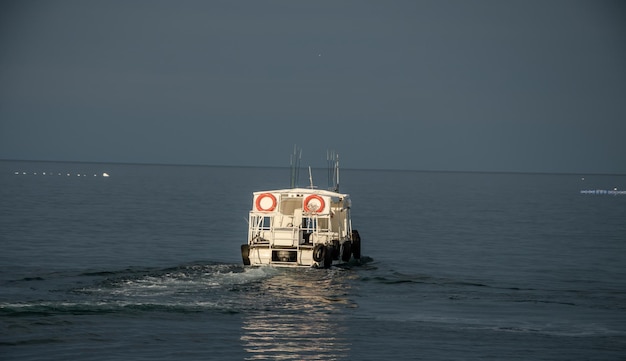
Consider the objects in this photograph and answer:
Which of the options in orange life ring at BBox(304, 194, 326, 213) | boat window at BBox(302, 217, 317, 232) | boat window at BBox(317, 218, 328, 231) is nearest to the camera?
orange life ring at BBox(304, 194, 326, 213)

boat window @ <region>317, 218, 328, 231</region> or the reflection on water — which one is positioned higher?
boat window @ <region>317, 218, 328, 231</region>

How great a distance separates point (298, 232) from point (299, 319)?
39.1ft

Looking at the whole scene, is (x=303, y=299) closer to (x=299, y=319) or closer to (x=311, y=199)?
(x=299, y=319)

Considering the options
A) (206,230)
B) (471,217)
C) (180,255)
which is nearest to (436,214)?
(471,217)

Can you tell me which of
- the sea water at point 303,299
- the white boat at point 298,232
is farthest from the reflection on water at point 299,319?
the white boat at point 298,232

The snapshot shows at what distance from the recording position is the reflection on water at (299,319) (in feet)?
87.0

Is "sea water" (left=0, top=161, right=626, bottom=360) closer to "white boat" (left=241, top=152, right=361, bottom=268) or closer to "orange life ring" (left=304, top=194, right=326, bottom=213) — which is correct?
"white boat" (left=241, top=152, right=361, bottom=268)

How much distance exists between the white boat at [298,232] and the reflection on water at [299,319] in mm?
1048

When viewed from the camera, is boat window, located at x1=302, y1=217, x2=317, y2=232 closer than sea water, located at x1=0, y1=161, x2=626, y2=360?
No

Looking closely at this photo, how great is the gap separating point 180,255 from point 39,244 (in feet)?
29.7

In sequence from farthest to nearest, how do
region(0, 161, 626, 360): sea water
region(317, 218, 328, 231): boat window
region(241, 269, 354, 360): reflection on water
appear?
1. region(317, 218, 328, 231): boat window
2. region(0, 161, 626, 360): sea water
3. region(241, 269, 354, 360): reflection on water

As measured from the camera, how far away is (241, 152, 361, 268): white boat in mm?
42719

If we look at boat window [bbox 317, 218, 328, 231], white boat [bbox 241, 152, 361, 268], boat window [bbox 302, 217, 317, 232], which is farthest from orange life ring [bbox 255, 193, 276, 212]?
boat window [bbox 317, 218, 328, 231]

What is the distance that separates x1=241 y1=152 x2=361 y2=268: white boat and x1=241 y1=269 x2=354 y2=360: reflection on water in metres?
1.05
